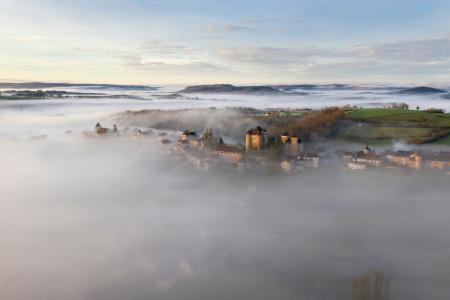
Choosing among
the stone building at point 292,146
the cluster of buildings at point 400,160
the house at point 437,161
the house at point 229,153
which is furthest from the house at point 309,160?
the house at point 437,161

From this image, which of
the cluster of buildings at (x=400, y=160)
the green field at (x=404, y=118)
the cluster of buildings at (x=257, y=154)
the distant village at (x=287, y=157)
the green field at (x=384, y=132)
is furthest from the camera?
the green field at (x=404, y=118)

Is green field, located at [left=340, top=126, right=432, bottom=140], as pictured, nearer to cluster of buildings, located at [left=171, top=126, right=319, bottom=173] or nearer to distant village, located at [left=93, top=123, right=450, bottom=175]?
distant village, located at [left=93, top=123, right=450, bottom=175]

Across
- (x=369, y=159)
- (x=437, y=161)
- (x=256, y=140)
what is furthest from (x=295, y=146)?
(x=437, y=161)

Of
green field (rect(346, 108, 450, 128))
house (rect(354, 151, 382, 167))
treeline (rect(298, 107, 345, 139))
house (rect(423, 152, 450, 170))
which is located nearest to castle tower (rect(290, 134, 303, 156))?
house (rect(354, 151, 382, 167))

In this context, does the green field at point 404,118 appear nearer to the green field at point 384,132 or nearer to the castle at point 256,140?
the green field at point 384,132

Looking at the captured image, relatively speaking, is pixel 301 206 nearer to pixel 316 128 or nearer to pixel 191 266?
pixel 191 266

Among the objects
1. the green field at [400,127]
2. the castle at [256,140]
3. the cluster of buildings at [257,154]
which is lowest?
the cluster of buildings at [257,154]
